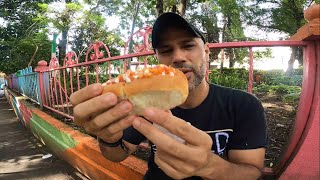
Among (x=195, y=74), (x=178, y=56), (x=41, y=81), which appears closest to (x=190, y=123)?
(x=195, y=74)

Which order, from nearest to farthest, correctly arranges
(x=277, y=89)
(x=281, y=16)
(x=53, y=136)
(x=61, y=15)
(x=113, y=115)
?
(x=113, y=115) < (x=53, y=136) < (x=277, y=89) < (x=61, y=15) < (x=281, y=16)

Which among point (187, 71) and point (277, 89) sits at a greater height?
point (187, 71)

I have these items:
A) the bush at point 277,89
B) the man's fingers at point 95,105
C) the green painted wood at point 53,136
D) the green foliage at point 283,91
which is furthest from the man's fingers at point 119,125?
the bush at point 277,89

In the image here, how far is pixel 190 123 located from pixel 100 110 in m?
0.70

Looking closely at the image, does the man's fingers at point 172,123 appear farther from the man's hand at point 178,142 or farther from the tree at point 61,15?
the tree at point 61,15

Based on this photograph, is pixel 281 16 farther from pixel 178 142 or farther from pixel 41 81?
pixel 178 142

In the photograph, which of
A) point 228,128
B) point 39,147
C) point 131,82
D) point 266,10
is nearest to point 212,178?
point 228,128

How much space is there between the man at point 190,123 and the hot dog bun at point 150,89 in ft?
0.22

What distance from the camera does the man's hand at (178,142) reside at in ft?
3.96

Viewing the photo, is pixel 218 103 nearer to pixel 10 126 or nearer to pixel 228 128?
pixel 228 128

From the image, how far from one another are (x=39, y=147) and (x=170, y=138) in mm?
5409

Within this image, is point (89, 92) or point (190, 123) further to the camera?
point (190, 123)

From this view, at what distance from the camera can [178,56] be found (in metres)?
1.88

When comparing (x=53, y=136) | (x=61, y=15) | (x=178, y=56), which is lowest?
(x=53, y=136)
